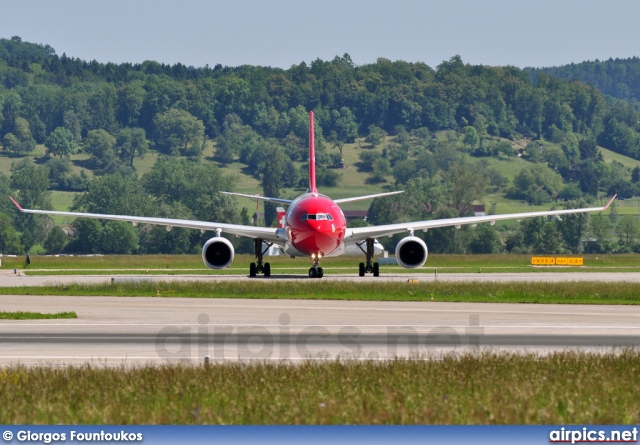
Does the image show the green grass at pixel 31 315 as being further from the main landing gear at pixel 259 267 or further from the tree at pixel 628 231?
the tree at pixel 628 231

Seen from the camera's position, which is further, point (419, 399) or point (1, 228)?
point (1, 228)

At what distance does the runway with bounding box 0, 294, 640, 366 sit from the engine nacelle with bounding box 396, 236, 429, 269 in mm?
17098

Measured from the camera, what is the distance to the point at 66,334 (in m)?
30.4

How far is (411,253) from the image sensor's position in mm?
60625

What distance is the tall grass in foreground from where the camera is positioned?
1725cm

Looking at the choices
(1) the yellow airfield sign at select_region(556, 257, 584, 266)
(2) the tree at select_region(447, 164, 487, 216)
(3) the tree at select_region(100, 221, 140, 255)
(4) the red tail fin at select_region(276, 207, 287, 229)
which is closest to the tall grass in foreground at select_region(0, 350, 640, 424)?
(4) the red tail fin at select_region(276, 207, 287, 229)

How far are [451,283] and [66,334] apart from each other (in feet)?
81.0

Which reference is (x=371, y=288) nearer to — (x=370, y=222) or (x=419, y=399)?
(x=419, y=399)

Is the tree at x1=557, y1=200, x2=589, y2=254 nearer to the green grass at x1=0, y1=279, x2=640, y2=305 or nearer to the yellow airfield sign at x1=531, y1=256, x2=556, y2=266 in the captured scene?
the yellow airfield sign at x1=531, y1=256, x2=556, y2=266

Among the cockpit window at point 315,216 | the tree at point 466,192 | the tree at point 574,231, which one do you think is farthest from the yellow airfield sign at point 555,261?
the tree at point 466,192

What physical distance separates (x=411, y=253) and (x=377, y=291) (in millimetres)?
12918

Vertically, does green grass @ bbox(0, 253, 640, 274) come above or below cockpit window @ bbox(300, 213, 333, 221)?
below

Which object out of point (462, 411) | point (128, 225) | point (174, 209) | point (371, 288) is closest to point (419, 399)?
point (462, 411)

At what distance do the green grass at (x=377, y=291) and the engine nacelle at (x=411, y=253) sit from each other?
26.4 ft
